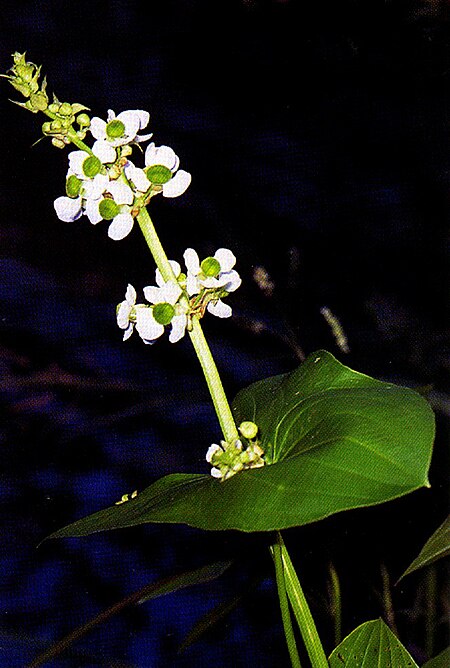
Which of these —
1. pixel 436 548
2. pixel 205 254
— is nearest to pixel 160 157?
pixel 436 548

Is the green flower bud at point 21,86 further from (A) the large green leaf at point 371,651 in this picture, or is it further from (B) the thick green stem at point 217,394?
(A) the large green leaf at point 371,651

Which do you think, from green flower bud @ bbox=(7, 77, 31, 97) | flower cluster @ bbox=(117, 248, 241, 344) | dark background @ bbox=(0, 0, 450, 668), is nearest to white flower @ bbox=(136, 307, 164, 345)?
flower cluster @ bbox=(117, 248, 241, 344)

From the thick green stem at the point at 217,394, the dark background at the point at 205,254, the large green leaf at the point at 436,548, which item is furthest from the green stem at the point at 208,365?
the dark background at the point at 205,254

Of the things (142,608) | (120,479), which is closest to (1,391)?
(120,479)

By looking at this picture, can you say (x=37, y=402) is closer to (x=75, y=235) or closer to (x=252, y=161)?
(x=75, y=235)

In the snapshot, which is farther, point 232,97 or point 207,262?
point 232,97

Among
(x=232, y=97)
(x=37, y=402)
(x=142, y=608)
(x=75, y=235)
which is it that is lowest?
(x=142, y=608)
